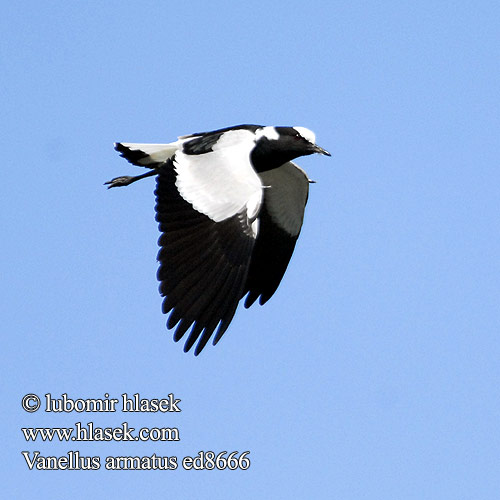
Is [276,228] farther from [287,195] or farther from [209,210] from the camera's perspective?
[209,210]

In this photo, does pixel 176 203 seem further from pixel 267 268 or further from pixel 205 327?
pixel 267 268

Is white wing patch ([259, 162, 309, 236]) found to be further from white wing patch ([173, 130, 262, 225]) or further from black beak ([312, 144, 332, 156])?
white wing patch ([173, 130, 262, 225])

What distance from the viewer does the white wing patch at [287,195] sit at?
13219mm

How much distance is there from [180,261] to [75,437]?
96.4 inches

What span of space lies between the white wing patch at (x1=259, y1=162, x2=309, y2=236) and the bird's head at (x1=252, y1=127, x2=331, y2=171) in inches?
14.8

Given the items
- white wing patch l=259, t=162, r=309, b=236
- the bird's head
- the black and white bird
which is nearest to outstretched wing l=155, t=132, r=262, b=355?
the black and white bird

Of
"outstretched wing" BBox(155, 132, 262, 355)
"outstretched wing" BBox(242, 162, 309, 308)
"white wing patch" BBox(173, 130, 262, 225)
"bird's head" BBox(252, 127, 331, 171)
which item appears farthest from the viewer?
"outstretched wing" BBox(242, 162, 309, 308)

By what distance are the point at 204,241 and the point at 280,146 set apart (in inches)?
78.3

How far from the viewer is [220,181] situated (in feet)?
37.6

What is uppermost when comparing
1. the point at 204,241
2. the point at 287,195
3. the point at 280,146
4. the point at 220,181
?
the point at 280,146

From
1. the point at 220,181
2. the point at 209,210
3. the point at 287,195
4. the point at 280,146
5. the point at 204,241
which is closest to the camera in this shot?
the point at 204,241

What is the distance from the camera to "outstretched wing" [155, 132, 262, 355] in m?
10.9

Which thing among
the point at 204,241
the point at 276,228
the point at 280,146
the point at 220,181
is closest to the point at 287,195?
the point at 276,228

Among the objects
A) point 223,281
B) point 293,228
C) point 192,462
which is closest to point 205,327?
point 223,281
